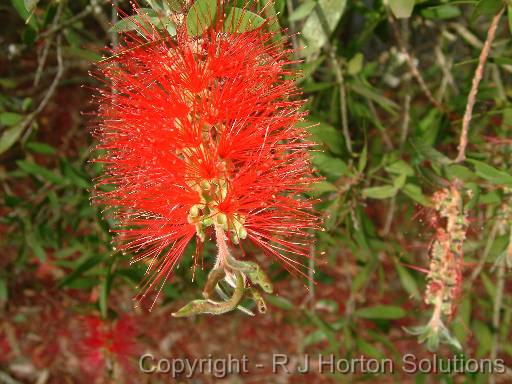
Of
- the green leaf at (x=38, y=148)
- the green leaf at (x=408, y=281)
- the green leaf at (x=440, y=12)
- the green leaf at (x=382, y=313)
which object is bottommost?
the green leaf at (x=382, y=313)

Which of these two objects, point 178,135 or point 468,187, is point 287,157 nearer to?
point 178,135

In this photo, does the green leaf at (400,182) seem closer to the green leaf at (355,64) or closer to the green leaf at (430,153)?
the green leaf at (430,153)

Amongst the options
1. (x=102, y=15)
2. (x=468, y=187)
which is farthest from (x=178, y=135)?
(x=102, y=15)

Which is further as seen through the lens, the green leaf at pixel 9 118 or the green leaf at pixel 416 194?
the green leaf at pixel 9 118

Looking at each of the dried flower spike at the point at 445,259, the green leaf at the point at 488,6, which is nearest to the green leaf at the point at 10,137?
the dried flower spike at the point at 445,259

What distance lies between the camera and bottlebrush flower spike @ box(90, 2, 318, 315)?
1146mm

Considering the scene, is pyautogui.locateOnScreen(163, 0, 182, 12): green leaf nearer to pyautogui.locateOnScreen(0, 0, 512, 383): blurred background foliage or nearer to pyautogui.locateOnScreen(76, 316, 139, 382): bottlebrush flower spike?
A: pyautogui.locateOnScreen(0, 0, 512, 383): blurred background foliage

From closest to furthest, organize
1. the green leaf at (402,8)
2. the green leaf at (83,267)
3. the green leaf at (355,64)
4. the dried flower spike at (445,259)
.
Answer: the green leaf at (402,8), the dried flower spike at (445,259), the green leaf at (355,64), the green leaf at (83,267)

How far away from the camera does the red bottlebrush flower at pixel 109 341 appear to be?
241 cm

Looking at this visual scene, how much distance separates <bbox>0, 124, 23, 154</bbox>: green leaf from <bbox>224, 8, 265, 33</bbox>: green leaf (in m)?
0.98

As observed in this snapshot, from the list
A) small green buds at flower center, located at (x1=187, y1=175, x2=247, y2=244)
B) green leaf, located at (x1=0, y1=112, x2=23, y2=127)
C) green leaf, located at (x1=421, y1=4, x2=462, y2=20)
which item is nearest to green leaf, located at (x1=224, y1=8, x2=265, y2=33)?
small green buds at flower center, located at (x1=187, y1=175, x2=247, y2=244)

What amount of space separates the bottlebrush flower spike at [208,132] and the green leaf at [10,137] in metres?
0.63

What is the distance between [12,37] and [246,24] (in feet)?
7.18

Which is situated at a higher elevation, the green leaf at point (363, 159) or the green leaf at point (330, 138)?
the green leaf at point (330, 138)
